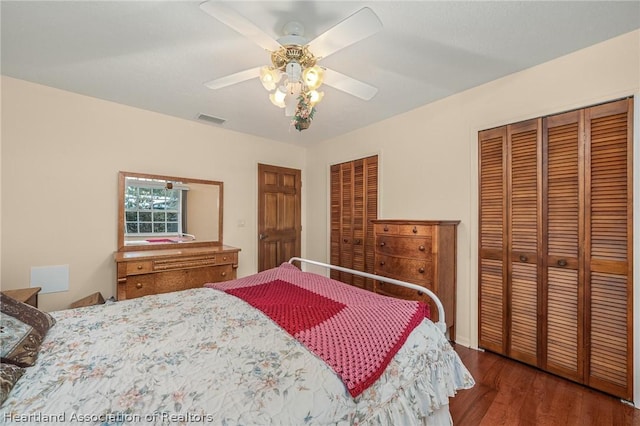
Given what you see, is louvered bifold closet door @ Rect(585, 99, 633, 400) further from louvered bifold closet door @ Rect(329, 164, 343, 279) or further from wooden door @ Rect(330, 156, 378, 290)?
louvered bifold closet door @ Rect(329, 164, 343, 279)

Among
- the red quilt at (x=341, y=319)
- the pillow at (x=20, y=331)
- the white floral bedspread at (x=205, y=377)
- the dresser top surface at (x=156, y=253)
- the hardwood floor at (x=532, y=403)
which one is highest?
the dresser top surface at (x=156, y=253)

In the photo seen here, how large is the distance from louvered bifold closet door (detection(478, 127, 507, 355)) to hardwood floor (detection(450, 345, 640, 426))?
0.33 metres

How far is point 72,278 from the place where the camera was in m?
2.77

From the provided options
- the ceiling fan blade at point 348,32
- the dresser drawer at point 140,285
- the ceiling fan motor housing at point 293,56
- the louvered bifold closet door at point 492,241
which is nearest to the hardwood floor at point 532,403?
the louvered bifold closet door at point 492,241

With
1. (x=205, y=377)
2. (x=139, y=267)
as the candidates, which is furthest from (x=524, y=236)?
(x=139, y=267)

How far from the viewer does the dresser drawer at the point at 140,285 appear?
8.89ft

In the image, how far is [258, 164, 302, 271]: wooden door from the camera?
163 inches

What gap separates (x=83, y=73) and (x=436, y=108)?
131 inches

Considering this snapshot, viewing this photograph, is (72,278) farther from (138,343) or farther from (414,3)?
(414,3)

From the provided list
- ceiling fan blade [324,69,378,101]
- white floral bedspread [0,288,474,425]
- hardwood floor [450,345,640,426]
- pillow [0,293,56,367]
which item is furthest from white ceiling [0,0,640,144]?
hardwood floor [450,345,640,426]

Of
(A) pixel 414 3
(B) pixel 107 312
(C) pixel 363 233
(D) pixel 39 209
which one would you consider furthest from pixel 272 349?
(D) pixel 39 209

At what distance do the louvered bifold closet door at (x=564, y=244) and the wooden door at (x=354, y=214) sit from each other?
69.8 inches

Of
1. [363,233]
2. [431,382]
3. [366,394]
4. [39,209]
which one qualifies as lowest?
[431,382]

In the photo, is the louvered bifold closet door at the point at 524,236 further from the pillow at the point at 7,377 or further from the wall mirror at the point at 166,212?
the wall mirror at the point at 166,212
